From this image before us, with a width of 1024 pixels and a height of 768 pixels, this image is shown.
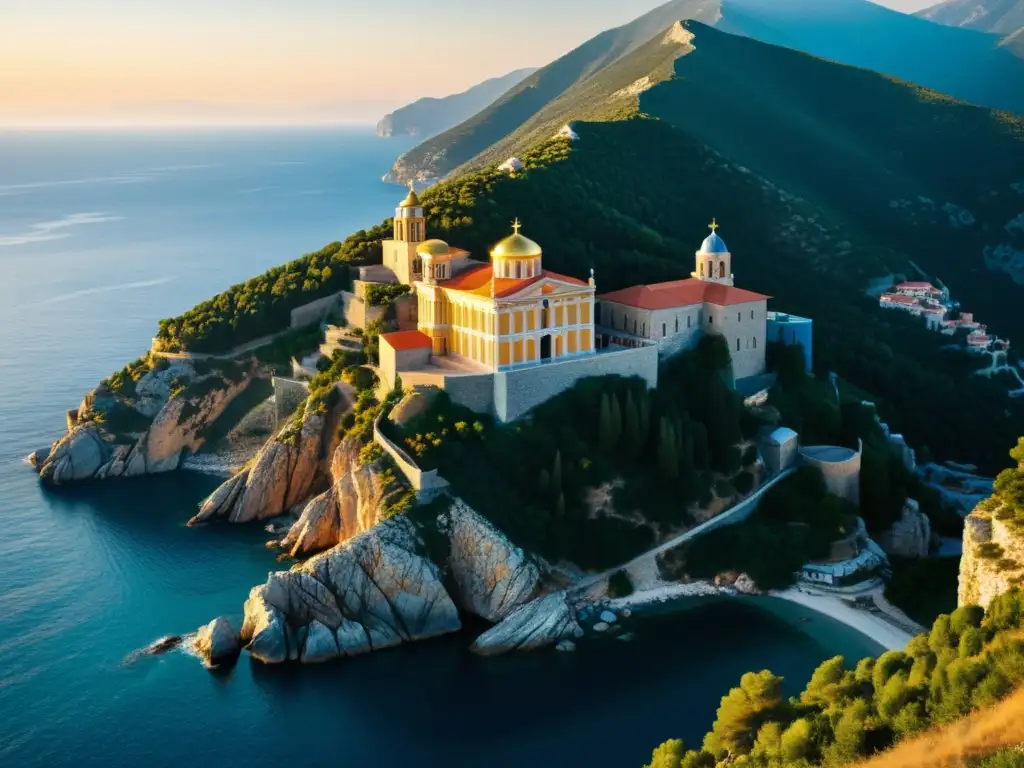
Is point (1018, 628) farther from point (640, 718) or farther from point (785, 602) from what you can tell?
point (785, 602)

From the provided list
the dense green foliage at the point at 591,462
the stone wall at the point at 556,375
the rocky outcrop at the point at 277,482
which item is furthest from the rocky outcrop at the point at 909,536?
the rocky outcrop at the point at 277,482

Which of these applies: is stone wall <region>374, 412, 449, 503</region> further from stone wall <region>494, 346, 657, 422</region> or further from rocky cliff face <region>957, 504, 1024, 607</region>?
rocky cliff face <region>957, 504, 1024, 607</region>

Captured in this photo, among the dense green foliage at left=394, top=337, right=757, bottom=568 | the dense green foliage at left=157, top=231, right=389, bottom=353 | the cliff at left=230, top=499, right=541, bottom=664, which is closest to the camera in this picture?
the cliff at left=230, top=499, right=541, bottom=664

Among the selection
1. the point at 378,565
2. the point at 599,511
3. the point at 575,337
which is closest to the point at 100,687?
the point at 378,565

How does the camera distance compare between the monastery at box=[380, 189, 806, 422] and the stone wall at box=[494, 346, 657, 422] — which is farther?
the monastery at box=[380, 189, 806, 422]

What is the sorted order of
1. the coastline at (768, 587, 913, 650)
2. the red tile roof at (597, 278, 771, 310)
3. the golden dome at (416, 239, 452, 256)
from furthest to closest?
the red tile roof at (597, 278, 771, 310) < the golden dome at (416, 239, 452, 256) < the coastline at (768, 587, 913, 650)

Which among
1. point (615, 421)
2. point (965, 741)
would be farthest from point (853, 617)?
point (965, 741)

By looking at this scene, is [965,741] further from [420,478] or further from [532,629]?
[420,478]

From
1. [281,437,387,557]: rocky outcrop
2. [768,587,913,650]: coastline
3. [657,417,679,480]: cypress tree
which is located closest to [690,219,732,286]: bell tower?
[657,417,679,480]: cypress tree

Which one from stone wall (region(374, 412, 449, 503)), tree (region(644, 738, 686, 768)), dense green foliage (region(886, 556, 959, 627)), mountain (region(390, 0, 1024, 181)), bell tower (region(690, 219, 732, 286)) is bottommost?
dense green foliage (region(886, 556, 959, 627))
